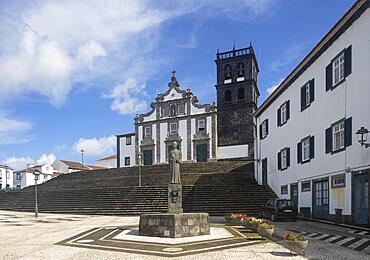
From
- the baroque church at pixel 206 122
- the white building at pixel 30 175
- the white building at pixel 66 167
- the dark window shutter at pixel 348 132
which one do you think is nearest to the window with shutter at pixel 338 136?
the dark window shutter at pixel 348 132

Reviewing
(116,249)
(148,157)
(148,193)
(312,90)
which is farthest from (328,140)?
(148,157)

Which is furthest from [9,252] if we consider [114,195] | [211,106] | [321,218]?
[211,106]

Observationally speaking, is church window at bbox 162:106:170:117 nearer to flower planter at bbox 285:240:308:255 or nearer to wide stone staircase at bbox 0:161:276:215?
wide stone staircase at bbox 0:161:276:215

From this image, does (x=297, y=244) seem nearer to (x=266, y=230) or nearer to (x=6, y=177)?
(x=266, y=230)

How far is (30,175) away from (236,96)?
48.0m

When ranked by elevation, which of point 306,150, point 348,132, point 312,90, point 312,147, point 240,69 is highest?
point 240,69

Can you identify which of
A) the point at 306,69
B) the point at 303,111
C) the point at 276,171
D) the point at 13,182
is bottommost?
the point at 13,182

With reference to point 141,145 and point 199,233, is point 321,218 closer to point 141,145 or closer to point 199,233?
point 199,233

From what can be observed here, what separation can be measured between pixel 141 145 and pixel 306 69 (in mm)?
33325

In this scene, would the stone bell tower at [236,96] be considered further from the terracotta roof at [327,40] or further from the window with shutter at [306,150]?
the window with shutter at [306,150]

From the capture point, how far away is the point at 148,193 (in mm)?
31141

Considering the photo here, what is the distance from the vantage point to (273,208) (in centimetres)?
2123

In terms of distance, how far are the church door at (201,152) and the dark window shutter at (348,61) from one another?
31.9m

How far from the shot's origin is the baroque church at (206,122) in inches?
1922
